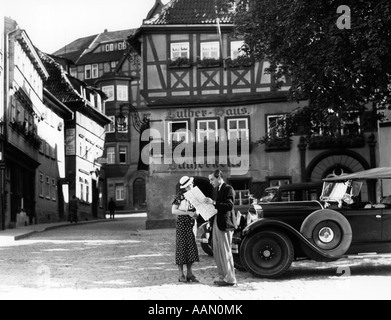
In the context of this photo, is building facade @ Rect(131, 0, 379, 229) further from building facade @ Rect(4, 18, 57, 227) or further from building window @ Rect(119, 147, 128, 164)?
building window @ Rect(119, 147, 128, 164)

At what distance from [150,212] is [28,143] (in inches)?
375

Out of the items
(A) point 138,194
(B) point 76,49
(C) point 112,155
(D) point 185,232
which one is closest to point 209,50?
(D) point 185,232

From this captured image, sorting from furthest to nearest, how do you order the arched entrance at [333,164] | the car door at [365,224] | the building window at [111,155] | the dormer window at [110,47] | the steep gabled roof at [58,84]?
the dormer window at [110,47] → the building window at [111,155] → the steep gabled roof at [58,84] → the arched entrance at [333,164] → the car door at [365,224]

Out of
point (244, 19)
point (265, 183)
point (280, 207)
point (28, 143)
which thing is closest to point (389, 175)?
point (280, 207)

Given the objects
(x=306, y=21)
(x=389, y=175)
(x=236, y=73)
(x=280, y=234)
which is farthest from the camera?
(x=236, y=73)

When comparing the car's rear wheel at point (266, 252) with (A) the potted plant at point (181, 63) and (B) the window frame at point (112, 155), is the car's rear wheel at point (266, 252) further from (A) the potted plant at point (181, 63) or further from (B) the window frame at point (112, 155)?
(B) the window frame at point (112, 155)

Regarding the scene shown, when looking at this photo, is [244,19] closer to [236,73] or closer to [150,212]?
[236,73]

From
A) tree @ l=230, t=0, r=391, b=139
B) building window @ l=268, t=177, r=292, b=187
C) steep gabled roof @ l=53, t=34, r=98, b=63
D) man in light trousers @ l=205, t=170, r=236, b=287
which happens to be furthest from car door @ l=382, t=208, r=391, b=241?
steep gabled roof @ l=53, t=34, r=98, b=63

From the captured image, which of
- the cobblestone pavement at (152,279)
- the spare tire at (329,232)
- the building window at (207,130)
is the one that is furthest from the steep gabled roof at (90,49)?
the spare tire at (329,232)

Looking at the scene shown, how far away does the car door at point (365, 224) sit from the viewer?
12031 mm

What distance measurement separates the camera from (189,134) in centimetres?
3055

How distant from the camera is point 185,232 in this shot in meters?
11.2

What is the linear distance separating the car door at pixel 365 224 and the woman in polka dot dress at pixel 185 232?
8.97 ft
